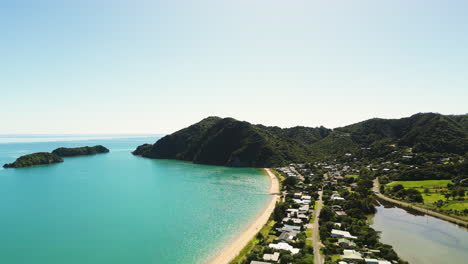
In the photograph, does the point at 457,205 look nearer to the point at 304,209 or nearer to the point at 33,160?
the point at 304,209

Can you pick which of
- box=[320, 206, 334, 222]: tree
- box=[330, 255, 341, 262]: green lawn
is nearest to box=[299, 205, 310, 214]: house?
box=[320, 206, 334, 222]: tree

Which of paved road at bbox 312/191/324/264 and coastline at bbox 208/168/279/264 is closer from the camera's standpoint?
paved road at bbox 312/191/324/264

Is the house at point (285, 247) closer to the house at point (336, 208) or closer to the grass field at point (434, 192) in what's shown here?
the house at point (336, 208)

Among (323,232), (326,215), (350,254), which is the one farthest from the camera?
(326,215)

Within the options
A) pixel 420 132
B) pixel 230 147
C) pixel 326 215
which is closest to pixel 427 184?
pixel 326 215

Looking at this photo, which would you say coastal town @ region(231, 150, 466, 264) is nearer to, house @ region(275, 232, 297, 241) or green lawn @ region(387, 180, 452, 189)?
house @ region(275, 232, 297, 241)

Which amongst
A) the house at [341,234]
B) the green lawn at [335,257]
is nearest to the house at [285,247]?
the green lawn at [335,257]
